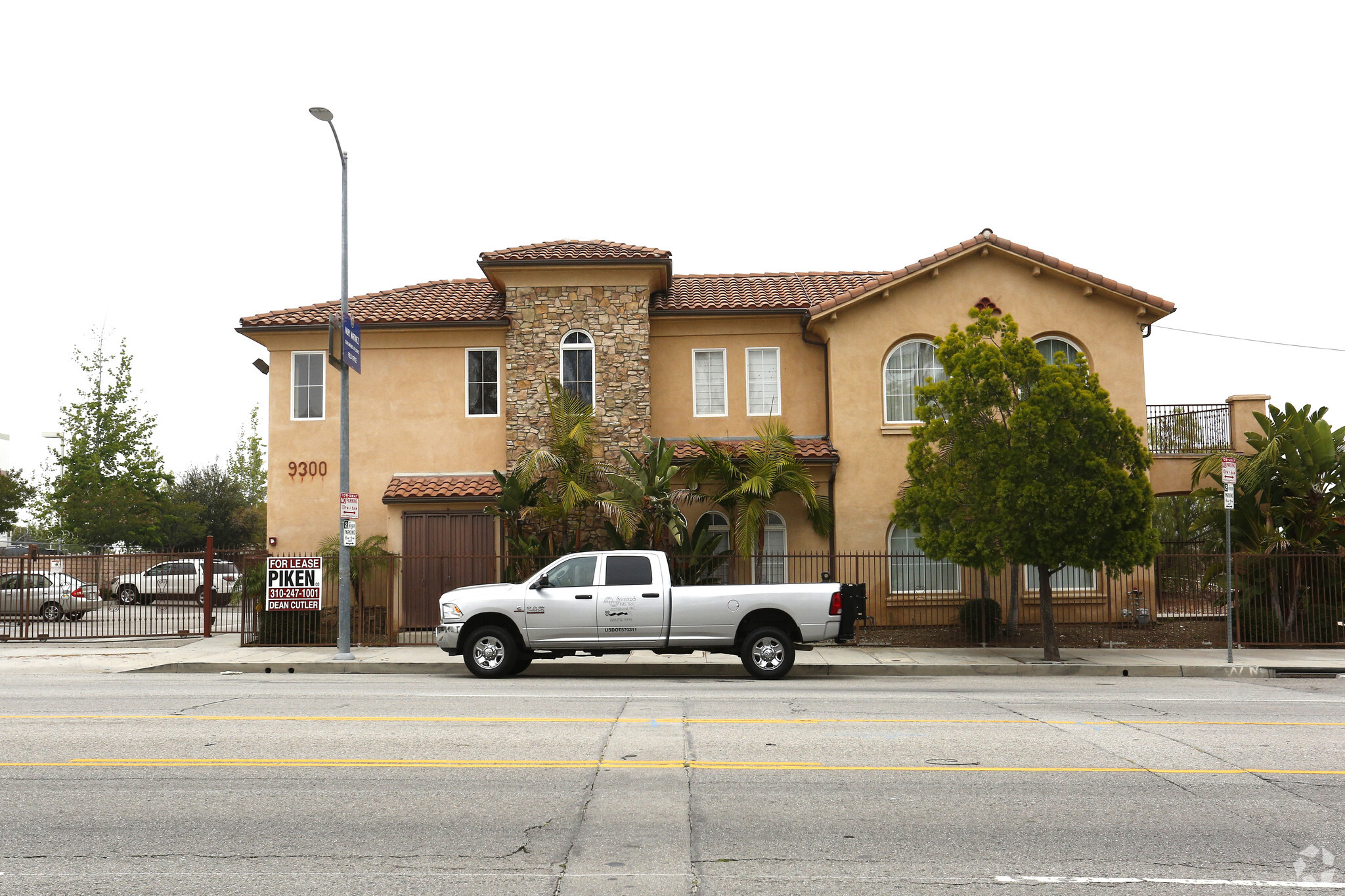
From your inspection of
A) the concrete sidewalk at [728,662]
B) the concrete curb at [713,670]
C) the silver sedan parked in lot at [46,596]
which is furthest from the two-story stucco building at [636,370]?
the concrete curb at [713,670]

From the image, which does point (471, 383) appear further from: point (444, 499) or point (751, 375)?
point (751, 375)

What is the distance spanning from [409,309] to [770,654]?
12.7m

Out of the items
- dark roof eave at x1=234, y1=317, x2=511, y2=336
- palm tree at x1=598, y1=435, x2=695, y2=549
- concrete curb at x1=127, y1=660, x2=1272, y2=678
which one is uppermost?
dark roof eave at x1=234, y1=317, x2=511, y2=336

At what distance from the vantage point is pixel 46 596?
2323 cm

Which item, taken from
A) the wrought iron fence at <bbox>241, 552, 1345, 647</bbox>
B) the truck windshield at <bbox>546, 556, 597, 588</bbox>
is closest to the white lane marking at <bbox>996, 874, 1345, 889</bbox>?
the truck windshield at <bbox>546, 556, 597, 588</bbox>

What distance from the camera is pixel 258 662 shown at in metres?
17.5

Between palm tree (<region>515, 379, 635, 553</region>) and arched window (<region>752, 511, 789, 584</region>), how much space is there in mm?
2686

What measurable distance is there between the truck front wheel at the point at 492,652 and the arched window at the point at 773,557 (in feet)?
17.5

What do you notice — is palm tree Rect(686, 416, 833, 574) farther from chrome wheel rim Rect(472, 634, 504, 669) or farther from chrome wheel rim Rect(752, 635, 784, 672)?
chrome wheel rim Rect(472, 634, 504, 669)

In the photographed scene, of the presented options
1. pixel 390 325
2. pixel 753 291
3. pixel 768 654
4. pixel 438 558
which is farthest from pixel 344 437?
pixel 753 291

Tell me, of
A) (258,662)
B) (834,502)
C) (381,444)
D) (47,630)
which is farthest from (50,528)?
(834,502)

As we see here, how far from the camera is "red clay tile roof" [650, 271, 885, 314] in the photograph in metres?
23.3

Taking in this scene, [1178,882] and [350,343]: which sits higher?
[350,343]

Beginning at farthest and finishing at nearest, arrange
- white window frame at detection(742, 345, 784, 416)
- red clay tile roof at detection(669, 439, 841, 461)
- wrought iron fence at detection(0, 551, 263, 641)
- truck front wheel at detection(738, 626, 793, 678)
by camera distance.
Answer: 1. white window frame at detection(742, 345, 784, 416)
2. wrought iron fence at detection(0, 551, 263, 641)
3. red clay tile roof at detection(669, 439, 841, 461)
4. truck front wheel at detection(738, 626, 793, 678)
